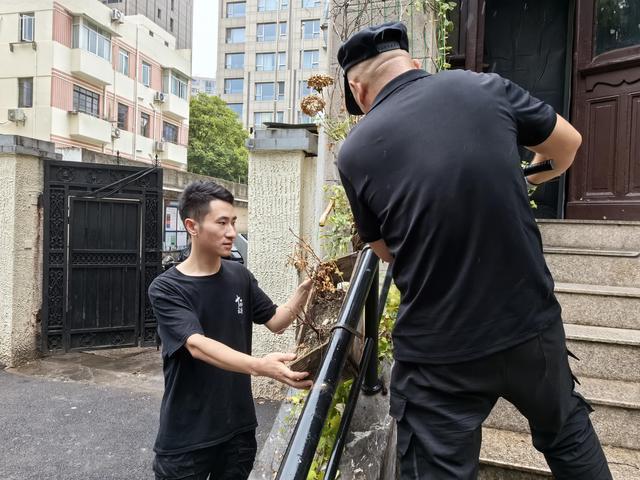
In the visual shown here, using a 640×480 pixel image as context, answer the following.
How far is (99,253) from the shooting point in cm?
593

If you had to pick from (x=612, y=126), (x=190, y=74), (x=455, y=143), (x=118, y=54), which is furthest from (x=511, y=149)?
(x=190, y=74)

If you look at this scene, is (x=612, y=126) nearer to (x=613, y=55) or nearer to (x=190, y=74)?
(x=613, y=55)

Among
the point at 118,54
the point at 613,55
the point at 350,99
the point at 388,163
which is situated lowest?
the point at 388,163

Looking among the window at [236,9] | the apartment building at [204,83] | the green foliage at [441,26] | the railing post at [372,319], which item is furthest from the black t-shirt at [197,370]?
the apartment building at [204,83]

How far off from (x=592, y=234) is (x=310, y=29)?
153ft

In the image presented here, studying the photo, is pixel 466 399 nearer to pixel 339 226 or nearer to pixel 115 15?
pixel 339 226

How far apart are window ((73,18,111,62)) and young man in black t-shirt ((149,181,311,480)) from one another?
27.7m

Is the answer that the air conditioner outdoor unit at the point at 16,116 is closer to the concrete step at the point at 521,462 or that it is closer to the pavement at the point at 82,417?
the pavement at the point at 82,417

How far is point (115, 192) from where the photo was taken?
6035mm

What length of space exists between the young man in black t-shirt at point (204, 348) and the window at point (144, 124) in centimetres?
3122

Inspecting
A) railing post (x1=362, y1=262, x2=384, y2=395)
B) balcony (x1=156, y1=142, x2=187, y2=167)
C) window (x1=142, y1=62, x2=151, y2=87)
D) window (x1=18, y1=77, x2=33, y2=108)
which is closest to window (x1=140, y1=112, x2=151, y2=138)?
balcony (x1=156, y1=142, x2=187, y2=167)

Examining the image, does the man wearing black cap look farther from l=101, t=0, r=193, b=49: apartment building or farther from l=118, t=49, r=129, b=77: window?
l=101, t=0, r=193, b=49: apartment building

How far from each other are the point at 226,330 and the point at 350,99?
1067 mm

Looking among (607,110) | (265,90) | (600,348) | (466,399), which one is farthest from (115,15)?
(466,399)
